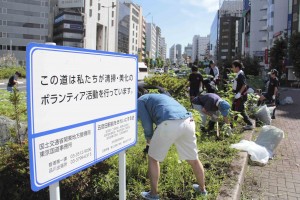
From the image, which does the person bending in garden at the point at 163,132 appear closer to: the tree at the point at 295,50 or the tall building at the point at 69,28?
the tree at the point at 295,50

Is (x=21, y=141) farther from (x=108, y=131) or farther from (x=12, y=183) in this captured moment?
(x=108, y=131)

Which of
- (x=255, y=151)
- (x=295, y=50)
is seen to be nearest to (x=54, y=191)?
(x=255, y=151)

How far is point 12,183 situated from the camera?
3.59 meters

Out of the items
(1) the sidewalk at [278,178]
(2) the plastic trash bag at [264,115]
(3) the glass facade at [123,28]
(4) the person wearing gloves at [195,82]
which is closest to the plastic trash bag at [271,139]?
(1) the sidewalk at [278,178]

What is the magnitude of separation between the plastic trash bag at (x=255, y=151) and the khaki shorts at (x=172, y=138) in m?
2.31

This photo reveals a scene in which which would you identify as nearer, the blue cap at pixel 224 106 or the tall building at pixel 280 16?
the blue cap at pixel 224 106

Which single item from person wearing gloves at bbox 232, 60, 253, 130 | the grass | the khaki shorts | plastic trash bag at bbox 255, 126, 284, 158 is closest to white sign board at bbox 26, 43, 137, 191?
the khaki shorts

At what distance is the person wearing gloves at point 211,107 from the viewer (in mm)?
5918

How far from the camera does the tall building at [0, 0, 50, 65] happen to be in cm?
7100

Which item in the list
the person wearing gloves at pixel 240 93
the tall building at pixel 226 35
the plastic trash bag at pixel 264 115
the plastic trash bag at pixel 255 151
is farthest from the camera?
the tall building at pixel 226 35

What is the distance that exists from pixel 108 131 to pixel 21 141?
2262mm

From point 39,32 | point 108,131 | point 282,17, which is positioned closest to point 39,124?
point 108,131

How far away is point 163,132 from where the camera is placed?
3.24 m

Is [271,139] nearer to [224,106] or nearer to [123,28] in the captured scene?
[224,106]
